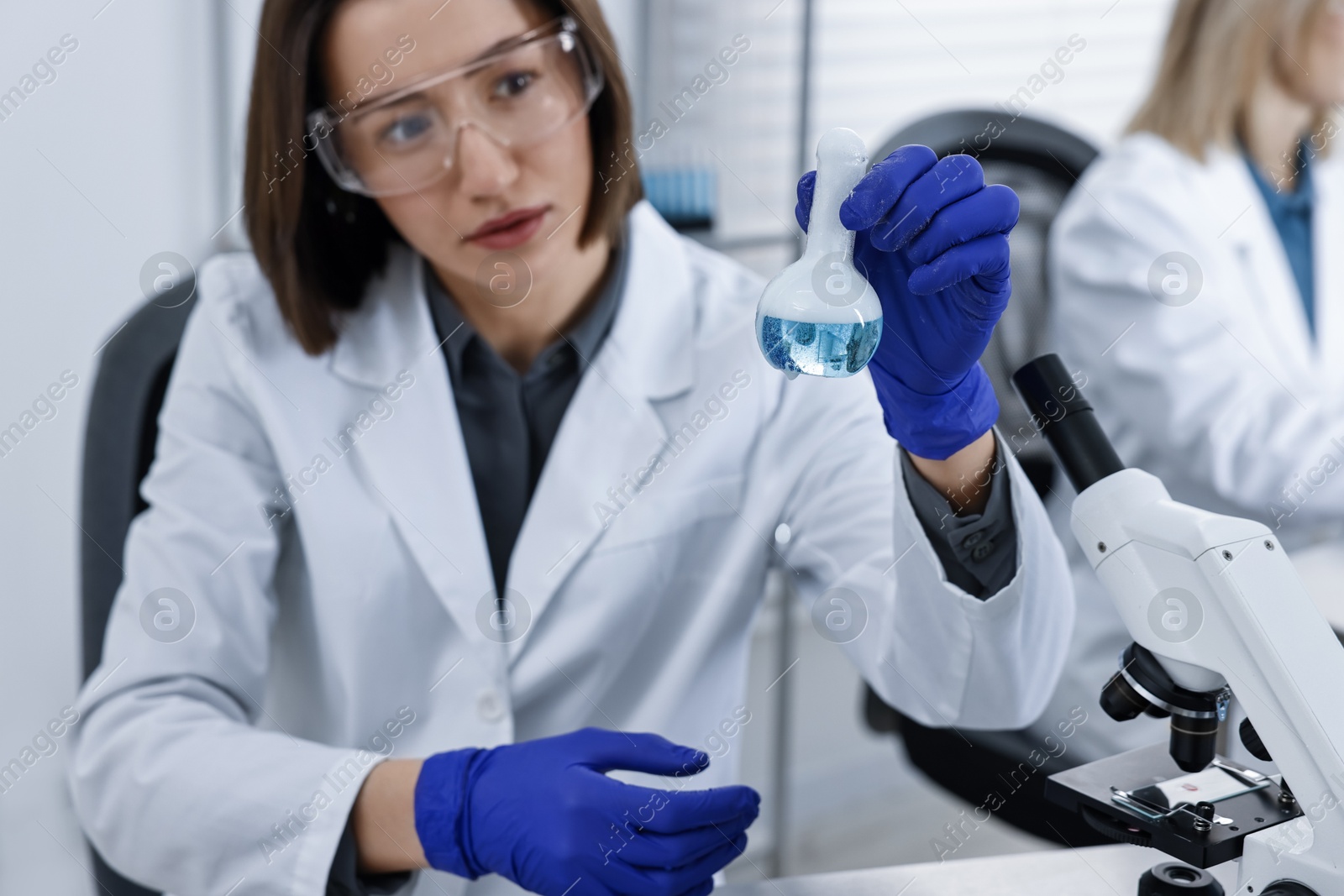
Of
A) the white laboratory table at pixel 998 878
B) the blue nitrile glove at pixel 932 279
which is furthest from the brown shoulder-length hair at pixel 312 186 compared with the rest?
the white laboratory table at pixel 998 878

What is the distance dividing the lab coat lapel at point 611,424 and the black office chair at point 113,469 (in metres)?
0.36

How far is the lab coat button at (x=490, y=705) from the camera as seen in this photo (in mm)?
1058

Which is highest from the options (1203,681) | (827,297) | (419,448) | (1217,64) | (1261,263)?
(1217,64)

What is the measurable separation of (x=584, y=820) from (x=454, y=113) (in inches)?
22.6

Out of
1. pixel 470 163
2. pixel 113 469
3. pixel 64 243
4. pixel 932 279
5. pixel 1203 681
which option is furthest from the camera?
pixel 64 243

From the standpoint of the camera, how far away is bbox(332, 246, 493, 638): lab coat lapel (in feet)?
3.52

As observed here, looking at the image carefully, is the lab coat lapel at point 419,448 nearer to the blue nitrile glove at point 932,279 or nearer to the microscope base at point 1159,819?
the blue nitrile glove at point 932,279

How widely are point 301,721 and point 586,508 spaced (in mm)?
375

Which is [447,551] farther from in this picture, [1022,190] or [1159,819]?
[1022,190]

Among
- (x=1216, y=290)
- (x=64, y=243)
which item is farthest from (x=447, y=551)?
(x=1216, y=290)

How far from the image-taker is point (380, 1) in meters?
0.98

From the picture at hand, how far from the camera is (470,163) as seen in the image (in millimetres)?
979

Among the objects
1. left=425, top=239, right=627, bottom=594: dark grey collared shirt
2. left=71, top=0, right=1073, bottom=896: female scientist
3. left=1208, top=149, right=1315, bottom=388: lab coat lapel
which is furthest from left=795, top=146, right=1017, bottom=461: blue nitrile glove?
left=1208, top=149, right=1315, bottom=388: lab coat lapel

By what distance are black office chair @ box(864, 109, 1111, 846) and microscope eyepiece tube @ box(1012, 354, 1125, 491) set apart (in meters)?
0.65
